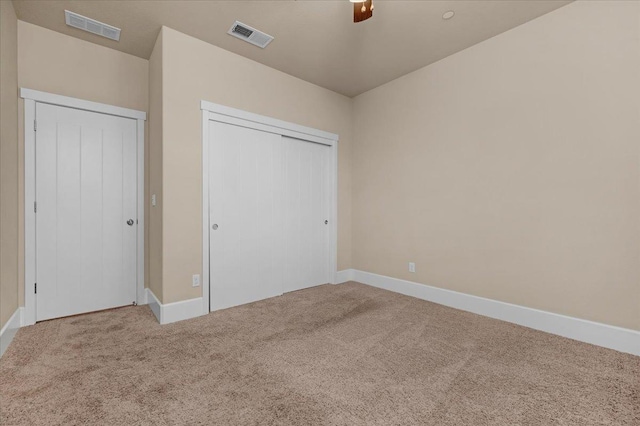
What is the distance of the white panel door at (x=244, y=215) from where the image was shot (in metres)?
3.11

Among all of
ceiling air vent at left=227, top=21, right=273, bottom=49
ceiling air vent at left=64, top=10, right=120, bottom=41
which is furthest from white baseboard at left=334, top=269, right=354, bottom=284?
ceiling air vent at left=64, top=10, right=120, bottom=41

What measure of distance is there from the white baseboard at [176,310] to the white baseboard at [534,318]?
241 cm

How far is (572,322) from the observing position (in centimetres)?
242

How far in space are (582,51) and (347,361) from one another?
3176 mm

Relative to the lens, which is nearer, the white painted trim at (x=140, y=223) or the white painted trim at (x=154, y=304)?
the white painted trim at (x=154, y=304)

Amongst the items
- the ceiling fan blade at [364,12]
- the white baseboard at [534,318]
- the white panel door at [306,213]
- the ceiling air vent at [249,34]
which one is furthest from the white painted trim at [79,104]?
the white baseboard at [534,318]

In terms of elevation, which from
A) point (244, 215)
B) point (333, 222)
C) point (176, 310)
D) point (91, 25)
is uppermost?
point (91, 25)

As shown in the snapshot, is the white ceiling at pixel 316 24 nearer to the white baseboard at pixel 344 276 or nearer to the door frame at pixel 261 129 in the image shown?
the door frame at pixel 261 129

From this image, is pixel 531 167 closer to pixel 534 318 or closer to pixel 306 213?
pixel 534 318

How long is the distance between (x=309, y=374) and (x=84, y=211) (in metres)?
2.80

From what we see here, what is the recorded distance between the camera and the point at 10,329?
2332 mm

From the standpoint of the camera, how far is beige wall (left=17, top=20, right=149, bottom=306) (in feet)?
8.73

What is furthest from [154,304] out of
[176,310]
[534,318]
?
[534,318]

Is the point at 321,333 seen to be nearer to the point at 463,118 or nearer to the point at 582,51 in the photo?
the point at 463,118
